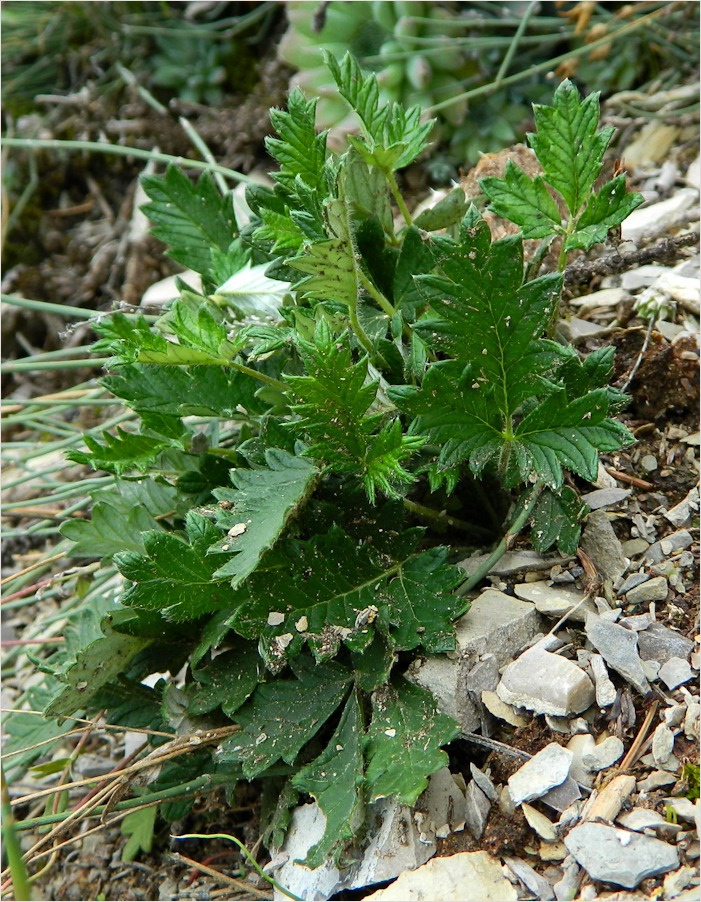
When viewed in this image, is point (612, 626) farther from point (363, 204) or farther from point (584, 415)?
point (363, 204)

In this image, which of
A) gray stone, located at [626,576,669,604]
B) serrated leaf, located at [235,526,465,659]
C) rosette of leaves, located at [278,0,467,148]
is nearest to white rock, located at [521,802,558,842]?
serrated leaf, located at [235,526,465,659]

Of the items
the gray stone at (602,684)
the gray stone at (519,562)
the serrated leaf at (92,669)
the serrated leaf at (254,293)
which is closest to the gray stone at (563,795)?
the gray stone at (602,684)

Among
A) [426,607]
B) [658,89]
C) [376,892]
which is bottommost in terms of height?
[376,892]

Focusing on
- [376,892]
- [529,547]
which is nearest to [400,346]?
[529,547]

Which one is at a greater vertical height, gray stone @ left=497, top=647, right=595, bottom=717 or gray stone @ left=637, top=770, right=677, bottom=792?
gray stone @ left=497, top=647, right=595, bottom=717

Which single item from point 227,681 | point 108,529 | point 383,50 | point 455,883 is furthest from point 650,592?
point 383,50

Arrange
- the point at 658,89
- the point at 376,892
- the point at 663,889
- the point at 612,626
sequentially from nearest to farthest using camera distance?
the point at 663,889 < the point at 376,892 < the point at 612,626 < the point at 658,89

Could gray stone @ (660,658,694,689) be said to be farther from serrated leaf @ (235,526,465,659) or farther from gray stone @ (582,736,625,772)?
serrated leaf @ (235,526,465,659)
